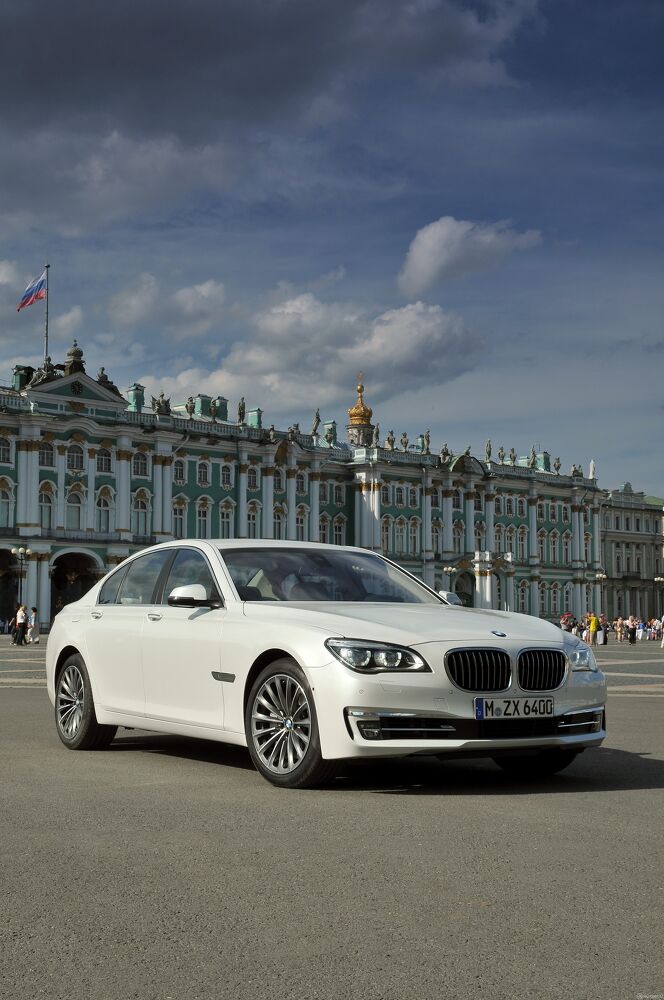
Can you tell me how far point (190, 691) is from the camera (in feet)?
28.9

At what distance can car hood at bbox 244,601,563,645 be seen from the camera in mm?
7781

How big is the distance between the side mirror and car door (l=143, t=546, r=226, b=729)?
7 centimetres

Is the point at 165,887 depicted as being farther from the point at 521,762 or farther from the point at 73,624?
the point at 73,624

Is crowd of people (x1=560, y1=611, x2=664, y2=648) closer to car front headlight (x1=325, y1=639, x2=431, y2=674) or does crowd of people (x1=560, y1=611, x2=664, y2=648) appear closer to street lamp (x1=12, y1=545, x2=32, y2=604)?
street lamp (x1=12, y1=545, x2=32, y2=604)

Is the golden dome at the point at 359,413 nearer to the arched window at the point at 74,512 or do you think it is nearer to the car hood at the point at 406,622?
the arched window at the point at 74,512

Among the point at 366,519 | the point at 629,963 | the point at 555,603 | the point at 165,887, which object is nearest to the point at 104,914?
the point at 165,887

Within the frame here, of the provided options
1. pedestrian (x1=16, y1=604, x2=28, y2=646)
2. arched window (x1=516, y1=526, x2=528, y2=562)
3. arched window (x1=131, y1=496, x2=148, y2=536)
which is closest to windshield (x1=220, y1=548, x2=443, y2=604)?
pedestrian (x1=16, y1=604, x2=28, y2=646)

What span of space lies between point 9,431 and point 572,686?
61.7 m

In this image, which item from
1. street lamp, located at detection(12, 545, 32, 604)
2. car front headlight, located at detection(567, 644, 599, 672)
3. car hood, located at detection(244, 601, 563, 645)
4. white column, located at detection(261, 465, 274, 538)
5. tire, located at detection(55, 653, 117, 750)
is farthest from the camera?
white column, located at detection(261, 465, 274, 538)

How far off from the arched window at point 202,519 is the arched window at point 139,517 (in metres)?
4.28

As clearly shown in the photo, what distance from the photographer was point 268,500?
267ft

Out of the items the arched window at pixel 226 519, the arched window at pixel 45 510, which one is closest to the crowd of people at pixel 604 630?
the arched window at pixel 226 519

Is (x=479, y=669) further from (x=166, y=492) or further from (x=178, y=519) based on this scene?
(x=178, y=519)

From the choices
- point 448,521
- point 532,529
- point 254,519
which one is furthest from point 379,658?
point 532,529
